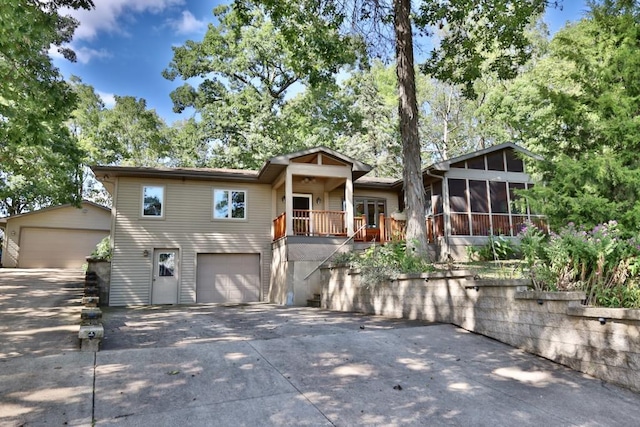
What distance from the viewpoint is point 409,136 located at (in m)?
10.3

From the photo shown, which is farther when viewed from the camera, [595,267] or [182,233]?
[182,233]

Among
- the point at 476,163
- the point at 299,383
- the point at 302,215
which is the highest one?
the point at 476,163

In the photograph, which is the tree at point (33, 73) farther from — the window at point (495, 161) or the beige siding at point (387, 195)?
the window at point (495, 161)

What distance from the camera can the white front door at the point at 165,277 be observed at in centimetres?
1359

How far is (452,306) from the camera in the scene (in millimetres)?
7027

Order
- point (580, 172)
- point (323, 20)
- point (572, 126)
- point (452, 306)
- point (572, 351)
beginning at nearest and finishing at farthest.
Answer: point (572, 351), point (452, 306), point (580, 172), point (572, 126), point (323, 20)

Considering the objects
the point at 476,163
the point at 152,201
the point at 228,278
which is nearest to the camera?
the point at 152,201

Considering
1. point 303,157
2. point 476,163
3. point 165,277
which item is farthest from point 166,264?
point 476,163

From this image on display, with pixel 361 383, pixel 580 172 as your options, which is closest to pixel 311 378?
pixel 361 383

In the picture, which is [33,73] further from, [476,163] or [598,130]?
[476,163]

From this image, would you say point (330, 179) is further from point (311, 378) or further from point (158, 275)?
point (311, 378)

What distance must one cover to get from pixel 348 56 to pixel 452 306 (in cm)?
845

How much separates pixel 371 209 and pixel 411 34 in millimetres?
7918

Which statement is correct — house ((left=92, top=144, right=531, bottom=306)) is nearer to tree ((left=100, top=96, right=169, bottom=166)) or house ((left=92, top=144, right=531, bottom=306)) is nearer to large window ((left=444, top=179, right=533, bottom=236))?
large window ((left=444, top=179, right=533, bottom=236))
